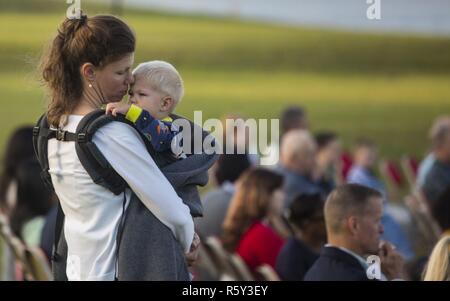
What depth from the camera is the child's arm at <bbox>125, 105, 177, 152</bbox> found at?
3635mm

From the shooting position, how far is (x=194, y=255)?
3842 millimetres

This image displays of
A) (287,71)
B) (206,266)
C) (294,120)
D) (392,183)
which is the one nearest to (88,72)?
(206,266)

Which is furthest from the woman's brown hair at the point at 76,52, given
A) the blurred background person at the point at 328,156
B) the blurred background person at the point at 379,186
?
the blurred background person at the point at 328,156

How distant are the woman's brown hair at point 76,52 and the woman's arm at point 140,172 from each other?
226 mm

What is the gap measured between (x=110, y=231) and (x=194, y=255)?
327 mm

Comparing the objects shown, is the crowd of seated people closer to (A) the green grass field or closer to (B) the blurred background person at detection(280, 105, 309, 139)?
(B) the blurred background person at detection(280, 105, 309, 139)

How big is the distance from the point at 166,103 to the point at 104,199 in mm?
387

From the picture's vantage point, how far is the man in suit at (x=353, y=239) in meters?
4.82

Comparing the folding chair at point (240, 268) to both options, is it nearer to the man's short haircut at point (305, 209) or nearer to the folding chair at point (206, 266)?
the man's short haircut at point (305, 209)

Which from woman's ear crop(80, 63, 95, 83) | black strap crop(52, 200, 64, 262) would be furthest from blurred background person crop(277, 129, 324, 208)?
woman's ear crop(80, 63, 95, 83)

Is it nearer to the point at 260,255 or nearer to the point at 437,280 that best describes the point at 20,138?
the point at 260,255

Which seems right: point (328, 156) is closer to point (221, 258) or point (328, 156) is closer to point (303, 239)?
point (221, 258)

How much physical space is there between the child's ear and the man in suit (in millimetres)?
1307

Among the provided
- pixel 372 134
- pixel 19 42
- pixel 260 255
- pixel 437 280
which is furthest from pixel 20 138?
pixel 19 42
